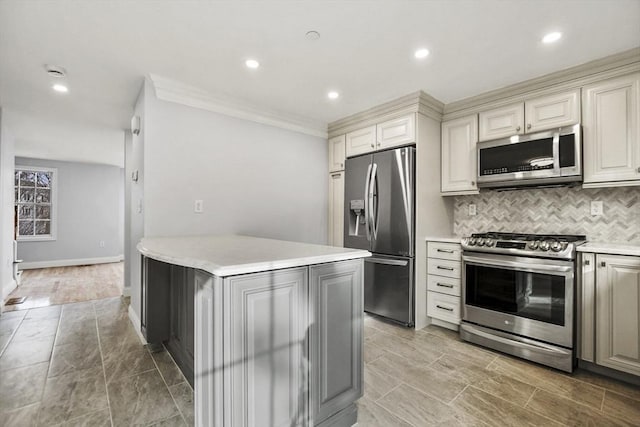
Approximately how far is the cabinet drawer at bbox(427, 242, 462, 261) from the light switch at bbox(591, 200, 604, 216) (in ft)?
3.55

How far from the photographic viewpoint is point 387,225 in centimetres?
310

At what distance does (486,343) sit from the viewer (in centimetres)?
252

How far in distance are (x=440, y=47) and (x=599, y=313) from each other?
7.14ft

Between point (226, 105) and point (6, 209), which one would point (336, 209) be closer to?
point (226, 105)

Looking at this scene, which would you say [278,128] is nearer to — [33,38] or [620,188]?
[33,38]

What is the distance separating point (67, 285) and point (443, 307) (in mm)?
5615

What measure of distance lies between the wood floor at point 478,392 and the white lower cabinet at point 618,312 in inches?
7.3

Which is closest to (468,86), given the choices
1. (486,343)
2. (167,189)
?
(486,343)

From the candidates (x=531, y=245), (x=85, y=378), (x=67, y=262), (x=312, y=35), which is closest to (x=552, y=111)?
(x=531, y=245)

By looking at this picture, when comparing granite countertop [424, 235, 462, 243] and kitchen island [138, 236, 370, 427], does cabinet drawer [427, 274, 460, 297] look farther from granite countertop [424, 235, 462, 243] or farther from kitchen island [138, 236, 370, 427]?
kitchen island [138, 236, 370, 427]

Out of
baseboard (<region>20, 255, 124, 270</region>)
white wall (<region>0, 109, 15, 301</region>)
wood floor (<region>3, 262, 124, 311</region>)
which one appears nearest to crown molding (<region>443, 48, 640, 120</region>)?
wood floor (<region>3, 262, 124, 311</region>)

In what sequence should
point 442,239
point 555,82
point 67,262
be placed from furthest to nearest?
1. point 67,262
2. point 442,239
3. point 555,82

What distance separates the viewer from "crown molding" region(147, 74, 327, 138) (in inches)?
103

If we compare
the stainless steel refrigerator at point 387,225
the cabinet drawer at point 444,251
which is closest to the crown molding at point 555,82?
the stainless steel refrigerator at point 387,225
